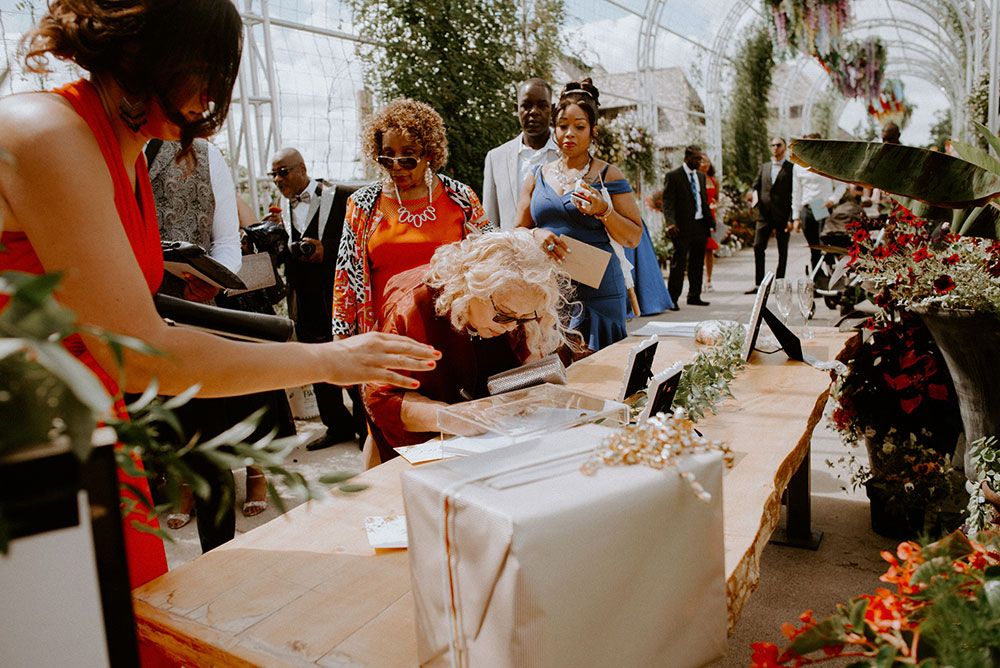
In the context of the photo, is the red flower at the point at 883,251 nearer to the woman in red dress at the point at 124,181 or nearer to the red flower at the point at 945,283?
the red flower at the point at 945,283

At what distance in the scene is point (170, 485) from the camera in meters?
0.59

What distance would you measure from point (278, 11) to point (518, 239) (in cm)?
417

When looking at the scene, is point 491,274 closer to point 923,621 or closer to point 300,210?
point 923,621

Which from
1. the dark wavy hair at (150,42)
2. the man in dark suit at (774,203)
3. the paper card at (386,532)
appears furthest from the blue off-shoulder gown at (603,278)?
the man in dark suit at (774,203)

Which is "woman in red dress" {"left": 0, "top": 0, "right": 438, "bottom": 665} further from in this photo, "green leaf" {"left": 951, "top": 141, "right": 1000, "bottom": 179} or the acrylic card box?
"green leaf" {"left": 951, "top": 141, "right": 1000, "bottom": 179}

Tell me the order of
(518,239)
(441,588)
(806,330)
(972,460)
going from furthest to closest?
(806,330), (972,460), (518,239), (441,588)

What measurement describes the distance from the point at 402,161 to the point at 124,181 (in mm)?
1904

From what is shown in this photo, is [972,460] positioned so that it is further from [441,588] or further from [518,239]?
[441,588]

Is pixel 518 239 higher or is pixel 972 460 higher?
pixel 518 239

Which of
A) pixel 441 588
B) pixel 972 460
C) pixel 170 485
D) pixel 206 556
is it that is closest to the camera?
pixel 170 485

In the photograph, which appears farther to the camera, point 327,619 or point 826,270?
point 826,270

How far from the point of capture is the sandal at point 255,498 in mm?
3449

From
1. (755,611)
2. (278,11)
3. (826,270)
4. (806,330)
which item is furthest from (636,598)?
(826,270)

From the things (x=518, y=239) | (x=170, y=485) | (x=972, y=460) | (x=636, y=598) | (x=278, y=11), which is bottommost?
(x=972, y=460)
